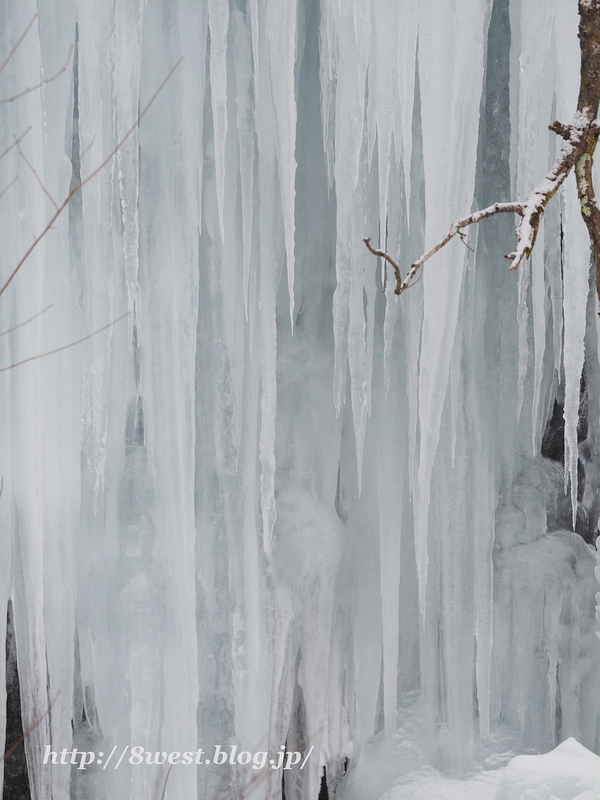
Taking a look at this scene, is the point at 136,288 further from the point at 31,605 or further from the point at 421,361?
the point at 31,605

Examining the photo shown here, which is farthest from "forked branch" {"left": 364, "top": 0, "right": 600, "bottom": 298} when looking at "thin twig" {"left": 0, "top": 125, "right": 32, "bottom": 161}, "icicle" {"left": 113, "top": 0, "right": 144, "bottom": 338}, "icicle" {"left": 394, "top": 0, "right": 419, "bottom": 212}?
"thin twig" {"left": 0, "top": 125, "right": 32, "bottom": 161}

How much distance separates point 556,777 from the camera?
1.53 metres

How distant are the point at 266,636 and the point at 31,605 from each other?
0.74 m

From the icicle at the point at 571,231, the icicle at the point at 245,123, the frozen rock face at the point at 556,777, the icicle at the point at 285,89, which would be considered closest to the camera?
the frozen rock face at the point at 556,777

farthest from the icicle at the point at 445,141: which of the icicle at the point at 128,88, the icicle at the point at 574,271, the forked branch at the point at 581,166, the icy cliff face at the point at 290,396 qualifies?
the icicle at the point at 128,88

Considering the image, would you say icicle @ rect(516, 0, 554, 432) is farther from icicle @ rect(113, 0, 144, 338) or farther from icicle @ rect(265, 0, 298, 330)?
icicle @ rect(113, 0, 144, 338)

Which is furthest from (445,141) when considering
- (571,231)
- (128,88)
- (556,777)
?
(556,777)

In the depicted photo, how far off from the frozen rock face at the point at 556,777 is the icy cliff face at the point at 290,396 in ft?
3.14

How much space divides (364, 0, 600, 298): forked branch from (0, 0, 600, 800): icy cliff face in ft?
1.87

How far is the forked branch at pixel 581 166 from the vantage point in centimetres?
154

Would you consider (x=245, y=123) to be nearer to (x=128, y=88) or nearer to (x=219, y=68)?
(x=219, y=68)

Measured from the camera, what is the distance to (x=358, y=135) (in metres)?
2.36

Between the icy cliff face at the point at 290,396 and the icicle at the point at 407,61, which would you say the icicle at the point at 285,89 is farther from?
the icicle at the point at 407,61

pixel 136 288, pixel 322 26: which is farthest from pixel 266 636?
pixel 322 26
